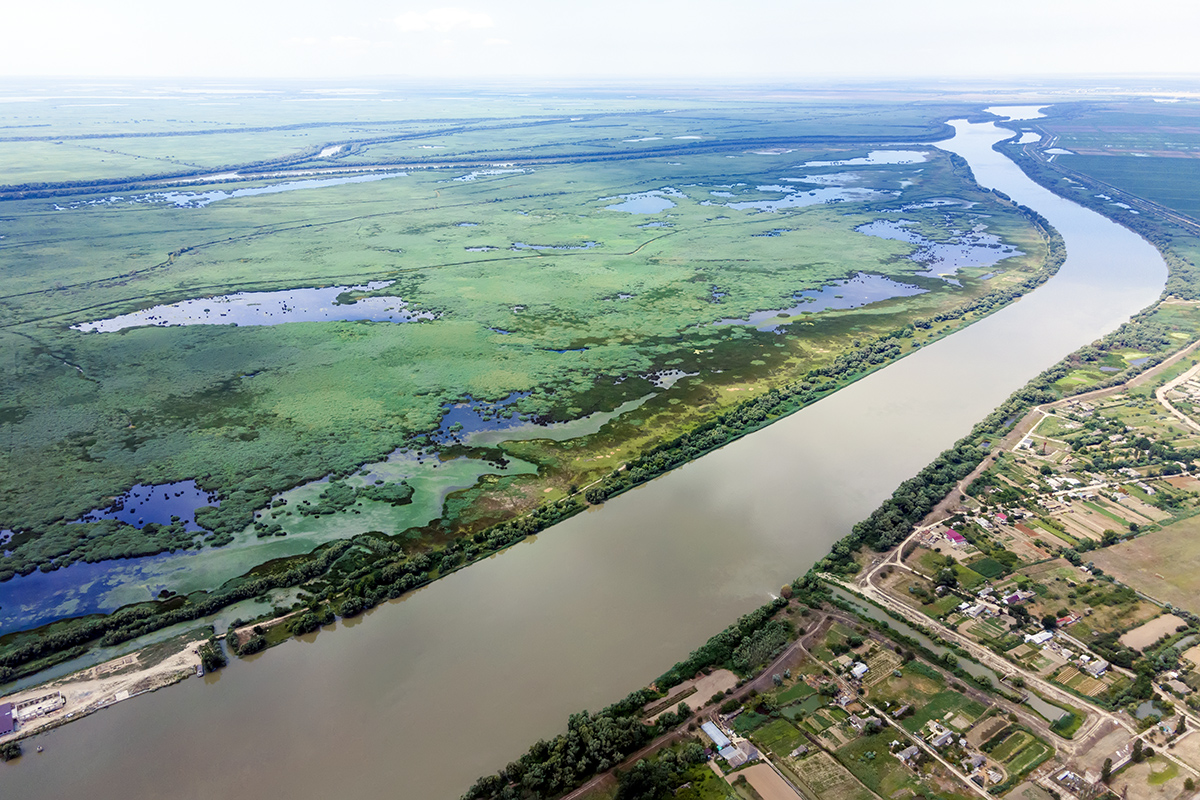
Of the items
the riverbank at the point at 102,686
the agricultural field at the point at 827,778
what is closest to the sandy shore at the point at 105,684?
the riverbank at the point at 102,686

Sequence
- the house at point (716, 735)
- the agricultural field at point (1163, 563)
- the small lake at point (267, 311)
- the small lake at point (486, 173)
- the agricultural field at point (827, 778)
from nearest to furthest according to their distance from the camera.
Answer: the agricultural field at point (827, 778) → the house at point (716, 735) → the agricultural field at point (1163, 563) → the small lake at point (267, 311) → the small lake at point (486, 173)

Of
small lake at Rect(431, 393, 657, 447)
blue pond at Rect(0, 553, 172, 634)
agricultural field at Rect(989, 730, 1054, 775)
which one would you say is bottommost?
agricultural field at Rect(989, 730, 1054, 775)

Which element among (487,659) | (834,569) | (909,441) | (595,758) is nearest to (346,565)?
(487,659)

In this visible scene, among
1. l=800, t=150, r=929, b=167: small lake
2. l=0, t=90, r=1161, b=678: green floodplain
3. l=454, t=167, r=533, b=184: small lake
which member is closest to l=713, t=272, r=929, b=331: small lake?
l=0, t=90, r=1161, b=678: green floodplain

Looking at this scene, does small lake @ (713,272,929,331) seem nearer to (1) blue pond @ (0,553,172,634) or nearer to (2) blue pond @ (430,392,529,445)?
(2) blue pond @ (430,392,529,445)

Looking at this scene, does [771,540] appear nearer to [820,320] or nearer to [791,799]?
[791,799]

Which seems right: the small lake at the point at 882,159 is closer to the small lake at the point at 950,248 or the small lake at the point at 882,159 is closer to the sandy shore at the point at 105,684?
the small lake at the point at 950,248
